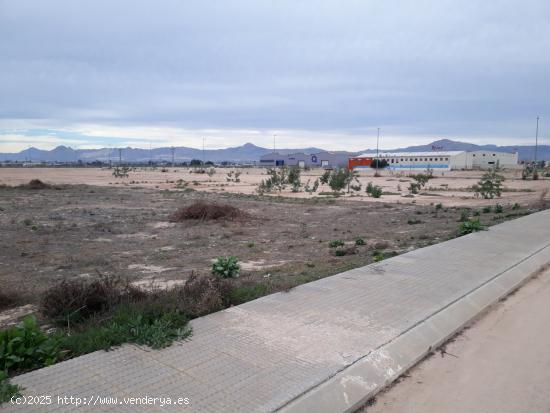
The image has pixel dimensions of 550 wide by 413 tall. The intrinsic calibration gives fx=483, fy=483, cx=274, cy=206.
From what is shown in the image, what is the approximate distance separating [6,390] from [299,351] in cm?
244

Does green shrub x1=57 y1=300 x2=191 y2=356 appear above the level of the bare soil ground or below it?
above

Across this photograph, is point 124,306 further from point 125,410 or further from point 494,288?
point 494,288

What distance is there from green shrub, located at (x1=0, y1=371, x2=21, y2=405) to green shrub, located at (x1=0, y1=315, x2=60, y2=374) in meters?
0.37

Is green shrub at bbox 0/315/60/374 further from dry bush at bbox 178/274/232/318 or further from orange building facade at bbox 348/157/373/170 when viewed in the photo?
orange building facade at bbox 348/157/373/170

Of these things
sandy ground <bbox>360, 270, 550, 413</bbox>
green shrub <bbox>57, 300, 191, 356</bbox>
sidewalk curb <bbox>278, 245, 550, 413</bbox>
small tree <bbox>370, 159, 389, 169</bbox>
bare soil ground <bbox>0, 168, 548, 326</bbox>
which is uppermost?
small tree <bbox>370, 159, 389, 169</bbox>

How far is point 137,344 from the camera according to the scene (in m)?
4.61

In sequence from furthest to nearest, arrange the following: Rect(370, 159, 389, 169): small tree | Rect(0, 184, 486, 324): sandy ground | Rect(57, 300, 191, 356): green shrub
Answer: Rect(370, 159, 389, 169): small tree, Rect(0, 184, 486, 324): sandy ground, Rect(57, 300, 191, 356): green shrub

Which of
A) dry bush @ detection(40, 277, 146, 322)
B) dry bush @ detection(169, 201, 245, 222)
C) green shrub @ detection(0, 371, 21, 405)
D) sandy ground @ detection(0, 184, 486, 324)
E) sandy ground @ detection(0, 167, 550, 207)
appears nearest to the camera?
green shrub @ detection(0, 371, 21, 405)

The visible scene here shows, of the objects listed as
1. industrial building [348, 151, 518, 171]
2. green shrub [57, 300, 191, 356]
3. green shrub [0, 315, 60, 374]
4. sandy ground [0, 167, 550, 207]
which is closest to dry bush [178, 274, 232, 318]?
green shrub [57, 300, 191, 356]

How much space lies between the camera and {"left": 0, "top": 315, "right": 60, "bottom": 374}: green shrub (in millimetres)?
4062

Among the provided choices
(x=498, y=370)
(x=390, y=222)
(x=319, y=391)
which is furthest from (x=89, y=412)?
(x=390, y=222)

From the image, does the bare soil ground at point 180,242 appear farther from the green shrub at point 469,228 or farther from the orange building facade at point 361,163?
the orange building facade at point 361,163

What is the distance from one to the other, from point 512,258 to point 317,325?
5.72 m

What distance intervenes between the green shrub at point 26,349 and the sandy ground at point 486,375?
110 inches
